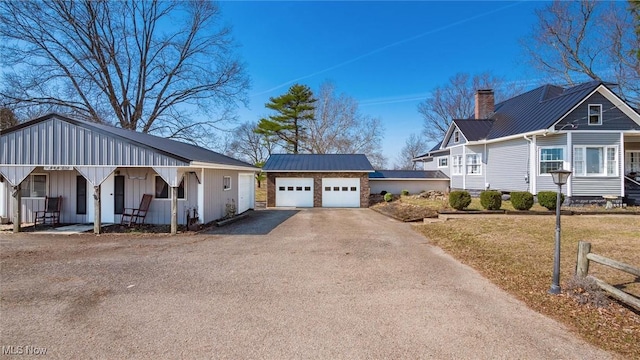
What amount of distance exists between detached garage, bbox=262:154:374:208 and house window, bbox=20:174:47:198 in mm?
10537

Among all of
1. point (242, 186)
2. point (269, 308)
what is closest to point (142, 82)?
point (242, 186)

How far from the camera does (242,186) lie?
→ 16.9 meters

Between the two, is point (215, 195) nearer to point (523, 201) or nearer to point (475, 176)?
point (523, 201)

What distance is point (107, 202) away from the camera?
12.1 meters

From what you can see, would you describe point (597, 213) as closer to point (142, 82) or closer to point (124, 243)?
point (124, 243)

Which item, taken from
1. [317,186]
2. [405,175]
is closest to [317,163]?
[317,186]

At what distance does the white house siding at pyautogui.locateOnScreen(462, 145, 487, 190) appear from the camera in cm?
1905

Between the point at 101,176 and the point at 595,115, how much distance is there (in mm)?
21080

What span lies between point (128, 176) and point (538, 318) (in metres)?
13.0

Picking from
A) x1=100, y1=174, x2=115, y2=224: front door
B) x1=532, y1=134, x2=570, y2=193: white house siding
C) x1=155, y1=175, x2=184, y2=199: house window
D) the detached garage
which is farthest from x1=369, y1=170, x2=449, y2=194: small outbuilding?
x1=100, y1=174, x2=115, y2=224: front door

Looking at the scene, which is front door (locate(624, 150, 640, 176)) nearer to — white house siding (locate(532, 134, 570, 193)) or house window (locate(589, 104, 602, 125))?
house window (locate(589, 104, 602, 125))

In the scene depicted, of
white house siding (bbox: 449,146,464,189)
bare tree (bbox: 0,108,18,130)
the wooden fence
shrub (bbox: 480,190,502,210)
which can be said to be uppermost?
bare tree (bbox: 0,108,18,130)

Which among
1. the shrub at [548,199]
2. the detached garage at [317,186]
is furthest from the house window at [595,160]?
the detached garage at [317,186]

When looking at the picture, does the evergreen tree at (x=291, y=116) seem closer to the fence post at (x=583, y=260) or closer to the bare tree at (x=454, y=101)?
the bare tree at (x=454, y=101)
